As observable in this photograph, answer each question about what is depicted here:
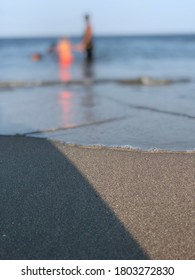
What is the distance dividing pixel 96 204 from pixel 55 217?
37 centimetres

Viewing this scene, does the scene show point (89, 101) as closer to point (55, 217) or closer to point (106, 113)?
point (106, 113)

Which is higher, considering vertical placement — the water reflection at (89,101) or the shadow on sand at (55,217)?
the shadow on sand at (55,217)

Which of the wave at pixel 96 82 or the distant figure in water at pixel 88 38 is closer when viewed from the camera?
the wave at pixel 96 82

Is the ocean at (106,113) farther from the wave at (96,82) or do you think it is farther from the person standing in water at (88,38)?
the person standing in water at (88,38)

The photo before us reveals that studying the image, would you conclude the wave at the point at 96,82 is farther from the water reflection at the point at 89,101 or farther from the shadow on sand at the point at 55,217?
the shadow on sand at the point at 55,217

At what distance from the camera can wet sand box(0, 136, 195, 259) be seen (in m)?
2.71

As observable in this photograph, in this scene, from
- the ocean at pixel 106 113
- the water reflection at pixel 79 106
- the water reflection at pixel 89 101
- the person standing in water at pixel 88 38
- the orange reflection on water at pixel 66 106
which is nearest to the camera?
the ocean at pixel 106 113

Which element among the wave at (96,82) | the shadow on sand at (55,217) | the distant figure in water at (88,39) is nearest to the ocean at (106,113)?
the wave at (96,82)

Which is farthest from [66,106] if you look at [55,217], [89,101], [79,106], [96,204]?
[55,217]

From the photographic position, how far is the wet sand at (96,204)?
2713 millimetres

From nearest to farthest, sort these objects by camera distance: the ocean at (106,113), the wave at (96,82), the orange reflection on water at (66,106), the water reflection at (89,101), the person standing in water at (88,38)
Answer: the ocean at (106,113) → the orange reflection on water at (66,106) → the water reflection at (89,101) → the wave at (96,82) → the person standing in water at (88,38)

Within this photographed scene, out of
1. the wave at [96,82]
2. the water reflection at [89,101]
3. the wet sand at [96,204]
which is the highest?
the wet sand at [96,204]

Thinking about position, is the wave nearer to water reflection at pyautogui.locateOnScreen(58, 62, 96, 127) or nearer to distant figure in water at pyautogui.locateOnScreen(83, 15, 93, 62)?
water reflection at pyautogui.locateOnScreen(58, 62, 96, 127)
